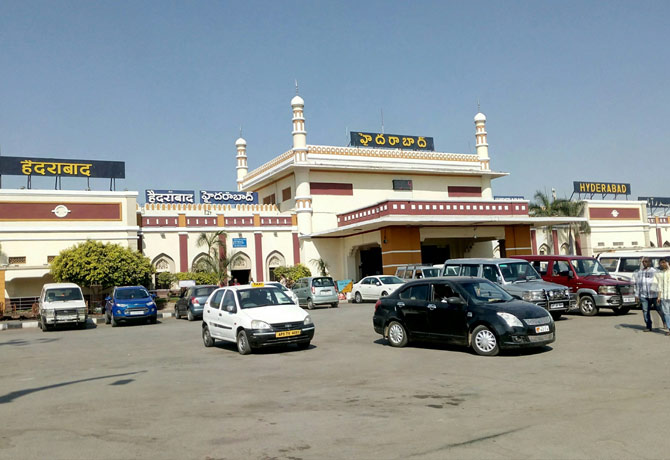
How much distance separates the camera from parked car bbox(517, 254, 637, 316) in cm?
1636

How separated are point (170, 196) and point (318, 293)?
16.5 m

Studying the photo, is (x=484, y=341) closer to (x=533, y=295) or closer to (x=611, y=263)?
(x=533, y=295)

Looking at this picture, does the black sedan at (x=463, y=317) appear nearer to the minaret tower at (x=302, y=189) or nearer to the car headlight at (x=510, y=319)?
the car headlight at (x=510, y=319)

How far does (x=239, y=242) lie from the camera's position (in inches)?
1516

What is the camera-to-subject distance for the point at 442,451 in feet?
17.3

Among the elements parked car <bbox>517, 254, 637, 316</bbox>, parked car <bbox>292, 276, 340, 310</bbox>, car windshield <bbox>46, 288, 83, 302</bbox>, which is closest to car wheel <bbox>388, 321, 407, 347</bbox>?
parked car <bbox>517, 254, 637, 316</bbox>

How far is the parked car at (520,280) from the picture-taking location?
15.2 meters

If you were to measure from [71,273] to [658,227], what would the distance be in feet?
171

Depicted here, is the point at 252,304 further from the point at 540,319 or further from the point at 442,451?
the point at 442,451

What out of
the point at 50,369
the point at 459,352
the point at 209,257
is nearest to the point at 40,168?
the point at 209,257

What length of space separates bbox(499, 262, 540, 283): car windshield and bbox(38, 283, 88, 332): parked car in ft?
52.7

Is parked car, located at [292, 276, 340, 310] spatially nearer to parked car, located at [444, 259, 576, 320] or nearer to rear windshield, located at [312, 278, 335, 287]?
rear windshield, located at [312, 278, 335, 287]

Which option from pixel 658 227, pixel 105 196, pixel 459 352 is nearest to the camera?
pixel 459 352

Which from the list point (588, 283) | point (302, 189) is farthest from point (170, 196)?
point (588, 283)
